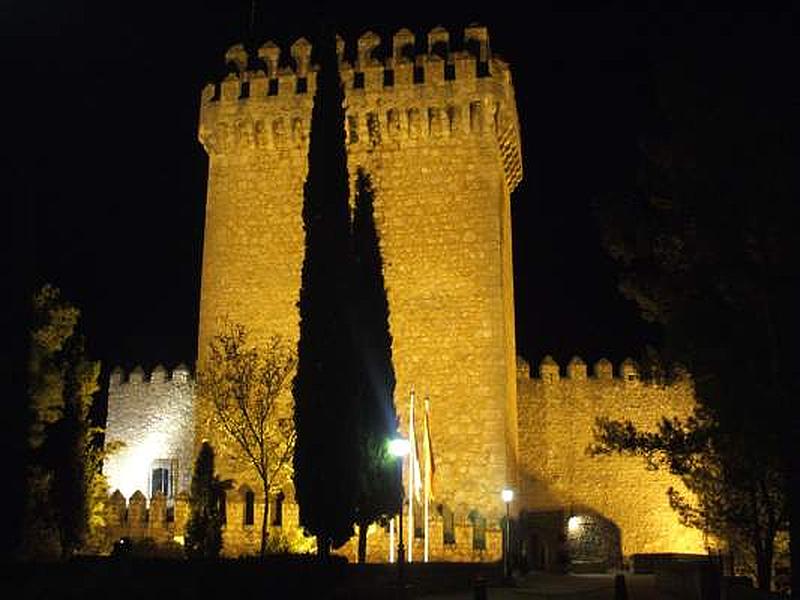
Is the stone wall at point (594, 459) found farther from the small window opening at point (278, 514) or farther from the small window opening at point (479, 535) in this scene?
the small window opening at point (278, 514)

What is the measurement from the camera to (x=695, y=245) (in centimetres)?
1320

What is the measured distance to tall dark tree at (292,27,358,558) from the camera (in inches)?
643

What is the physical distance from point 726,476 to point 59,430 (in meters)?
11.9

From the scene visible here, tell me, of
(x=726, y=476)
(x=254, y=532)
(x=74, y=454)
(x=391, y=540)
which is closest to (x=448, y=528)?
(x=391, y=540)

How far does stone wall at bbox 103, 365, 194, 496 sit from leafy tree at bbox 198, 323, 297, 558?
16.1ft

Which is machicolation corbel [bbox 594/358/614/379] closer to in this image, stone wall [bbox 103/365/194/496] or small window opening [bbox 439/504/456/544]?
small window opening [bbox 439/504/456/544]

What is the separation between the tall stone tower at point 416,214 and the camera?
20188 mm

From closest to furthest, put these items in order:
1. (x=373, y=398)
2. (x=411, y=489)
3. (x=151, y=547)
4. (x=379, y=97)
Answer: (x=373, y=398) < (x=411, y=489) < (x=151, y=547) < (x=379, y=97)

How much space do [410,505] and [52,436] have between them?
6767 millimetres

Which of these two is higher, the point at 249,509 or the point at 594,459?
the point at 594,459

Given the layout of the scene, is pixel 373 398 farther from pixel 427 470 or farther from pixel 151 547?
pixel 151 547

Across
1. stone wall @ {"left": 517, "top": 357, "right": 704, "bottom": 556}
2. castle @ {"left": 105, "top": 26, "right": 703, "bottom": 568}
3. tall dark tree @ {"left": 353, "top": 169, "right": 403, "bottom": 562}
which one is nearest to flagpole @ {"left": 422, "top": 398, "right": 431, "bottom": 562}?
castle @ {"left": 105, "top": 26, "right": 703, "bottom": 568}

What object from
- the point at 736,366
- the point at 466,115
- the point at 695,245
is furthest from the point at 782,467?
the point at 466,115

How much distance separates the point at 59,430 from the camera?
18406 millimetres
